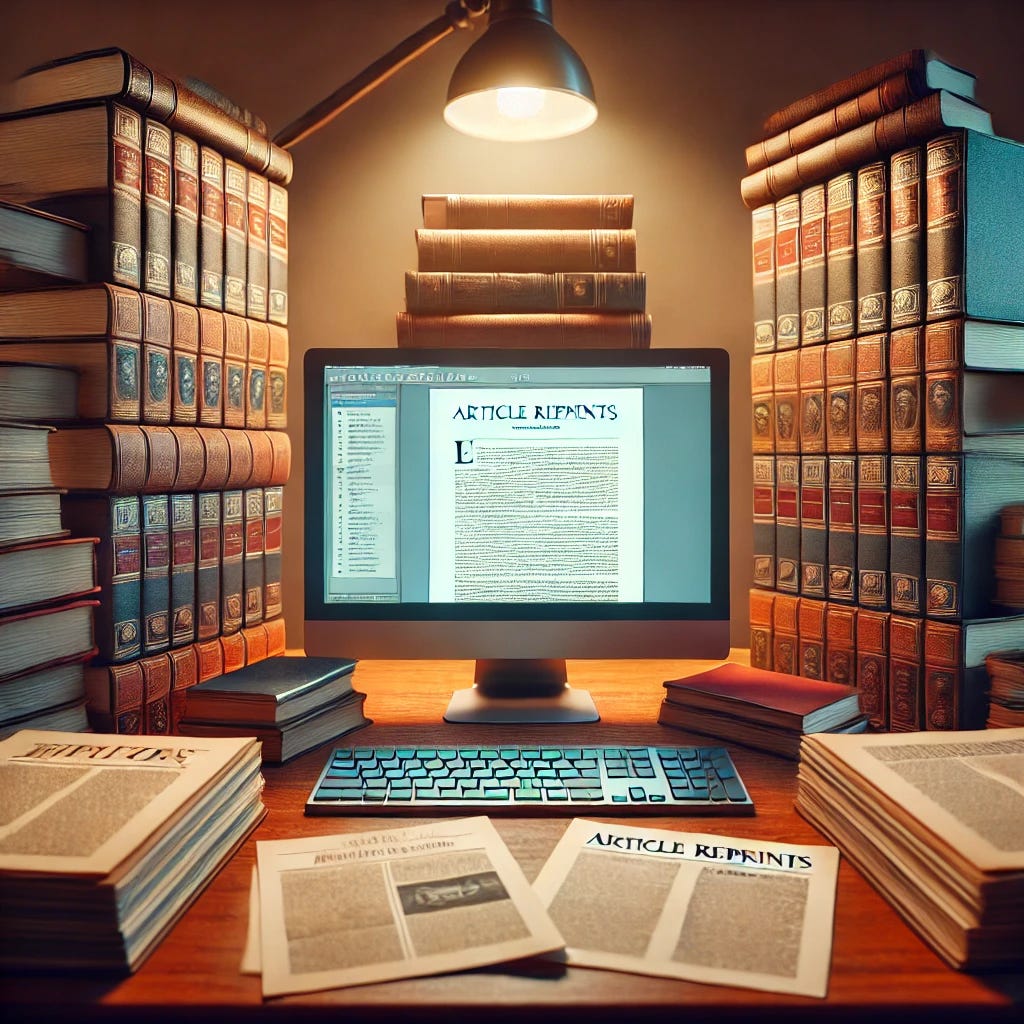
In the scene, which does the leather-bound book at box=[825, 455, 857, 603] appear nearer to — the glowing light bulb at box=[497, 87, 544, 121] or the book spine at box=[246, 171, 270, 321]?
the glowing light bulb at box=[497, 87, 544, 121]

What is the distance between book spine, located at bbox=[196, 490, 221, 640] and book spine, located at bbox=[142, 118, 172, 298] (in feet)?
0.89

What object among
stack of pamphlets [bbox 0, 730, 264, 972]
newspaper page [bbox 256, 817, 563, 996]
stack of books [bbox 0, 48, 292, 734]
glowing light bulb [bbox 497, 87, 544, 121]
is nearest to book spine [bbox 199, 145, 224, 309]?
stack of books [bbox 0, 48, 292, 734]

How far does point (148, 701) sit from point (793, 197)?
1.07m

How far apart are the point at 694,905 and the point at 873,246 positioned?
0.83 m

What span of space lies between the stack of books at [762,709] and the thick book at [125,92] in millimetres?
907

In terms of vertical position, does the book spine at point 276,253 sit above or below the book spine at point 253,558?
above

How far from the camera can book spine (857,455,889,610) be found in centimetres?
106

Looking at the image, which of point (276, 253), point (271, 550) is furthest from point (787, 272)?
point (271, 550)

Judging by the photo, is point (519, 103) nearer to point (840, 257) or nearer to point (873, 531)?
point (840, 257)

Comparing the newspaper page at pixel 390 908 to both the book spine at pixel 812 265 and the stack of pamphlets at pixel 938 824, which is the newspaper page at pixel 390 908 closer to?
the stack of pamphlets at pixel 938 824

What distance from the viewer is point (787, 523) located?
119 centimetres

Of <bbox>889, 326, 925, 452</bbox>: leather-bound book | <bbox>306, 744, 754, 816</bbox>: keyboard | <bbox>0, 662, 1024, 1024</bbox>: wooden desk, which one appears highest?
<bbox>889, 326, 925, 452</bbox>: leather-bound book

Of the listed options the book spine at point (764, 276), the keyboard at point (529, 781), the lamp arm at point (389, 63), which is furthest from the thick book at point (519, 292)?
the keyboard at point (529, 781)

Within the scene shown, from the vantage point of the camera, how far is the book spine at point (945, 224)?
3.15 feet
